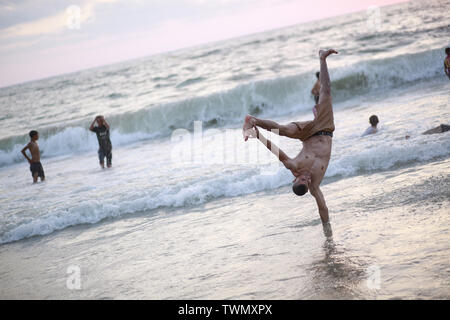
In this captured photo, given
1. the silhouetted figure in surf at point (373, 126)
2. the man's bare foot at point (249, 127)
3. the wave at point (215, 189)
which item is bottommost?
the wave at point (215, 189)

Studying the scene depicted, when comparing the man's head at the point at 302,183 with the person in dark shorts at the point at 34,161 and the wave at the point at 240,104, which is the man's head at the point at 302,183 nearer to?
the person in dark shorts at the point at 34,161

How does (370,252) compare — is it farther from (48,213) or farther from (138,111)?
(138,111)

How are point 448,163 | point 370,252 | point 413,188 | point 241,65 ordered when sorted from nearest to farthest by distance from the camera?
point 370,252 → point 413,188 → point 448,163 → point 241,65

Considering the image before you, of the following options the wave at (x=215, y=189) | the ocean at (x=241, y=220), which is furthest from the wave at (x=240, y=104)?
the wave at (x=215, y=189)

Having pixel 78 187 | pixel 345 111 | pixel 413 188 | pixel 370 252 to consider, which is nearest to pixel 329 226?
pixel 370 252

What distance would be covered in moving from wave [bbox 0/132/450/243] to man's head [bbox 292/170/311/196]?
2751mm

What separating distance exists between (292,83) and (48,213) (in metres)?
14.8

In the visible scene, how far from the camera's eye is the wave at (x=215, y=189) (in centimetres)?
759

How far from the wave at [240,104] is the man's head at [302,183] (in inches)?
545

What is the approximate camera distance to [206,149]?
1217 cm

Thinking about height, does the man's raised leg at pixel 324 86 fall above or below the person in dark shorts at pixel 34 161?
above

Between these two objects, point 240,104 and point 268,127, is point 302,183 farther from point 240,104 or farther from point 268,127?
point 240,104

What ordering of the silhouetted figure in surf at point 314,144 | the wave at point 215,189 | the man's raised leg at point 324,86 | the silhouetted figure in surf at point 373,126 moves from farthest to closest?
the silhouetted figure in surf at point 373,126 < the wave at point 215,189 < the man's raised leg at point 324,86 < the silhouetted figure in surf at point 314,144

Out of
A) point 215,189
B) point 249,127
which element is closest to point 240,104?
point 215,189
